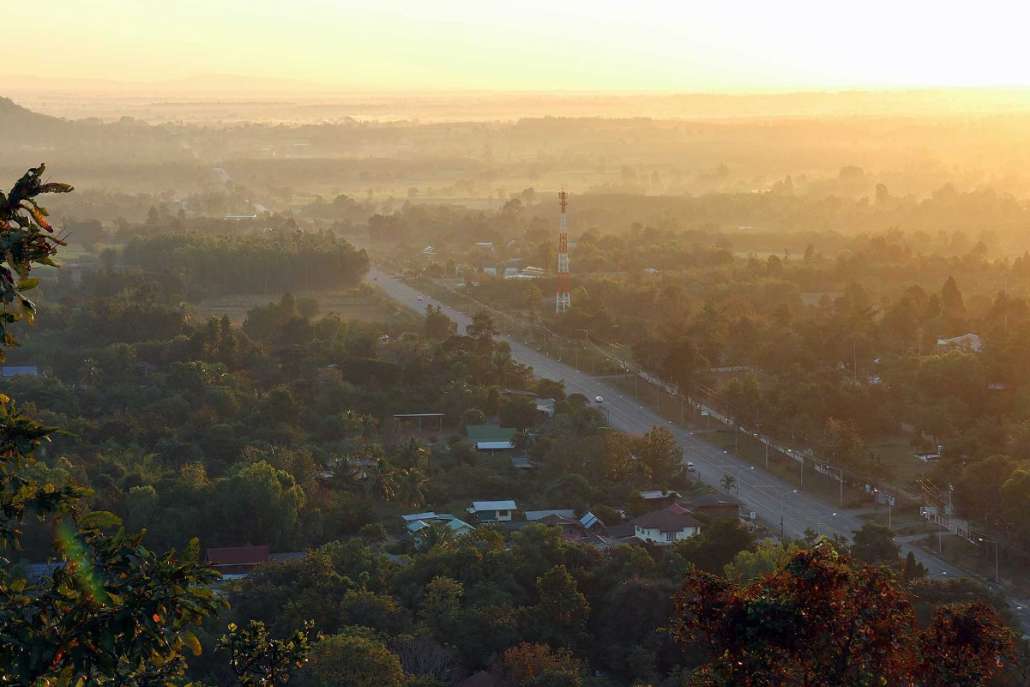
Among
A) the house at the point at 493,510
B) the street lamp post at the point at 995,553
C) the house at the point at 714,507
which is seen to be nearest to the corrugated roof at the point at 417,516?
the house at the point at 493,510

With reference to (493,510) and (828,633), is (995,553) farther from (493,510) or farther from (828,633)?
(828,633)

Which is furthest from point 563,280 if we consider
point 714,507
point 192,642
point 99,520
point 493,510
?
point 192,642

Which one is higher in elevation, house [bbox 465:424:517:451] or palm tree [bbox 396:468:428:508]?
palm tree [bbox 396:468:428:508]

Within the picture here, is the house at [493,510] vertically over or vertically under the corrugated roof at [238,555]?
under

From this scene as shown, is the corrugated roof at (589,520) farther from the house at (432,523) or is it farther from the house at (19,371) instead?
the house at (19,371)

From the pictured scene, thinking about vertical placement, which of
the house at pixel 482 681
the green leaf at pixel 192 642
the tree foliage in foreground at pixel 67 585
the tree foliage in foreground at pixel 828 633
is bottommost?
the house at pixel 482 681

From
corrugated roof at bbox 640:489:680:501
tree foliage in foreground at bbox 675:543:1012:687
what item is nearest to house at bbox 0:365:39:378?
corrugated roof at bbox 640:489:680:501

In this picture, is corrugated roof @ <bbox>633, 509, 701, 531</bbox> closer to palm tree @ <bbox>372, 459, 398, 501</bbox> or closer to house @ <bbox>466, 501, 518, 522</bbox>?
house @ <bbox>466, 501, 518, 522</bbox>
